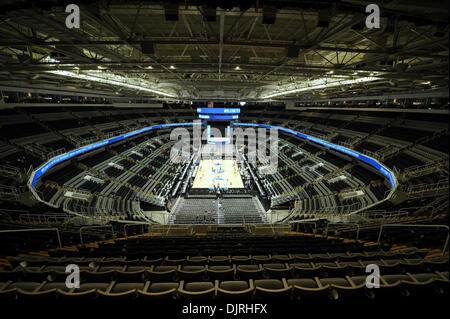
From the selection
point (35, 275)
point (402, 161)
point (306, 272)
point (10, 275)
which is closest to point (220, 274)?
point (306, 272)

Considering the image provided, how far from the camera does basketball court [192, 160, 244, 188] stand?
25.2 metres

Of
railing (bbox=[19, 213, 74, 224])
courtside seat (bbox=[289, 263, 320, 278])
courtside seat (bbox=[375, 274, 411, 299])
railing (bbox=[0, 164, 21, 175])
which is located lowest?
railing (bbox=[19, 213, 74, 224])

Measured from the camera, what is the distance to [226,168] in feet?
101

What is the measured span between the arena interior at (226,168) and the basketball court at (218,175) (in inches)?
11.8

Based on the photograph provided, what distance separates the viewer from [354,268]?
13.5 ft

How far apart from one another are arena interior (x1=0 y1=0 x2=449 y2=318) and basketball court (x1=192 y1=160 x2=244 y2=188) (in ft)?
0.98

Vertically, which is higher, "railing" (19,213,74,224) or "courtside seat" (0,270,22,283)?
"courtside seat" (0,270,22,283)

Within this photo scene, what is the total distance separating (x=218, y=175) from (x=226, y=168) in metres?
3.17

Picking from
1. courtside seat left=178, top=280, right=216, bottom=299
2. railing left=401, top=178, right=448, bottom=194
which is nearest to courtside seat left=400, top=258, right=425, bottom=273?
courtside seat left=178, top=280, right=216, bottom=299

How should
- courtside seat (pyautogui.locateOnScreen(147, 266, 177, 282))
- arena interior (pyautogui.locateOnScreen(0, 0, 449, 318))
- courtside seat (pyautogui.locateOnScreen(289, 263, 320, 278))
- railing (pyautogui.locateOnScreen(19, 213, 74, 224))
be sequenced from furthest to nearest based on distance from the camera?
railing (pyautogui.locateOnScreen(19, 213, 74, 224)) < courtside seat (pyautogui.locateOnScreen(289, 263, 320, 278)) < courtside seat (pyautogui.locateOnScreen(147, 266, 177, 282)) < arena interior (pyautogui.locateOnScreen(0, 0, 449, 318))

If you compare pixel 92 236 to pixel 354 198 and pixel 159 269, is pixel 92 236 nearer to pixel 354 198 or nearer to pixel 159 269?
pixel 159 269

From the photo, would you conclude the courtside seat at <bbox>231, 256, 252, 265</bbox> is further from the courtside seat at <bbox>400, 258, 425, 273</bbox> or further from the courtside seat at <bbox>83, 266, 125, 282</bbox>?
the courtside seat at <bbox>400, 258, 425, 273</bbox>
